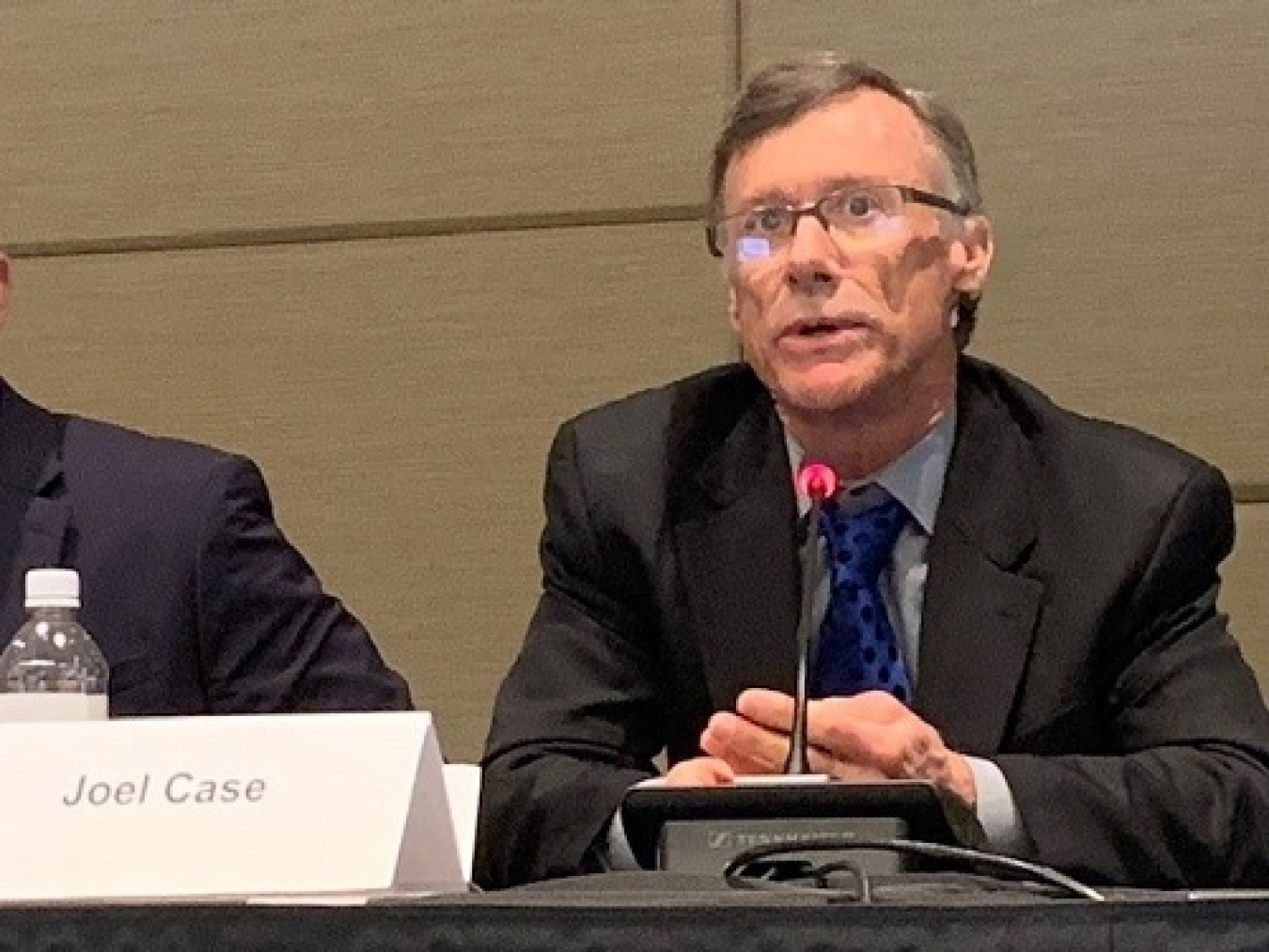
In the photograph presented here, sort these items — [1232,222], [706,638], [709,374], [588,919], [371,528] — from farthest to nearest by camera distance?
[371,528] → [1232,222] → [709,374] → [706,638] → [588,919]

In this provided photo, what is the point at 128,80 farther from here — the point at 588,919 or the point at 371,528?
the point at 588,919

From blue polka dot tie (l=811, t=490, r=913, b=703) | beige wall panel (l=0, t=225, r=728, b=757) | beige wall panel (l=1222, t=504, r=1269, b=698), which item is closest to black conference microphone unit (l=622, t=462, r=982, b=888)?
blue polka dot tie (l=811, t=490, r=913, b=703)

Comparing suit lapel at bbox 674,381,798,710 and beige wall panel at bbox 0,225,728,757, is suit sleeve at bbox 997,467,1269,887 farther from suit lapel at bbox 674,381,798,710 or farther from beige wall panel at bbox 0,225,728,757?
beige wall panel at bbox 0,225,728,757

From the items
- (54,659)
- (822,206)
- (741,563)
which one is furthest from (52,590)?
(822,206)

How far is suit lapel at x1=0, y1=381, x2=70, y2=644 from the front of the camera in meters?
1.99

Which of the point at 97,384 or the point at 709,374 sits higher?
the point at 709,374

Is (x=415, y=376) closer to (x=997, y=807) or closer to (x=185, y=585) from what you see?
(x=185, y=585)

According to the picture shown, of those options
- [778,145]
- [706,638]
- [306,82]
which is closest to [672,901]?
[706,638]

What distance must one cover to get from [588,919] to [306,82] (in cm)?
211

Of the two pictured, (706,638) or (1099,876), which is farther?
(706,638)

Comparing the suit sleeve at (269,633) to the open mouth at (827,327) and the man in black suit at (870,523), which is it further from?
the open mouth at (827,327)

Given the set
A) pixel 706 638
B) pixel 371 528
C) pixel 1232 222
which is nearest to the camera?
pixel 706 638

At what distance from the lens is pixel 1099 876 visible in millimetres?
1671

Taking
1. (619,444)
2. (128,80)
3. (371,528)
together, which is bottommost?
(371,528)
